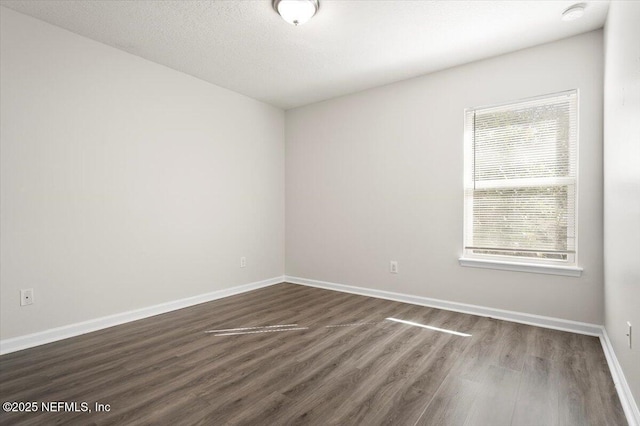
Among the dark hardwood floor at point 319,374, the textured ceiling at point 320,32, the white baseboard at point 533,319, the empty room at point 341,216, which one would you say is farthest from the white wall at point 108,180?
the white baseboard at point 533,319

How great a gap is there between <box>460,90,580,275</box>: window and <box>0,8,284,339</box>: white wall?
2.86 meters

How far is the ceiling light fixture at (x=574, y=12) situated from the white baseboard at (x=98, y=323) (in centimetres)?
432

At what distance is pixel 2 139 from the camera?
242 cm

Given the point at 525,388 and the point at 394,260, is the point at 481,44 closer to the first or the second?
the point at 394,260

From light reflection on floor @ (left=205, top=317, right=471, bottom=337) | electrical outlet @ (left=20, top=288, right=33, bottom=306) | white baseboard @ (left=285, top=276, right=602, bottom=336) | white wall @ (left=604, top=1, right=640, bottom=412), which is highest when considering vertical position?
white wall @ (left=604, top=1, right=640, bottom=412)

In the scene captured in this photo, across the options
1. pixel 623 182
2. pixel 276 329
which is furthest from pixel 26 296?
pixel 623 182

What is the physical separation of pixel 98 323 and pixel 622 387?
12.8 feet

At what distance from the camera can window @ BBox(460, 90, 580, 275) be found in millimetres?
2912

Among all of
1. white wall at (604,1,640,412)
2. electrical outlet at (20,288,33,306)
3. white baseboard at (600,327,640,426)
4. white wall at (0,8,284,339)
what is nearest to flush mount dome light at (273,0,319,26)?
white wall at (0,8,284,339)

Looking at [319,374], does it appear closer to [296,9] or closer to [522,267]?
[522,267]

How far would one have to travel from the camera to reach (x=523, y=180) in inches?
122

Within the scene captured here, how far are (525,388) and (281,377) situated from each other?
149 centimetres

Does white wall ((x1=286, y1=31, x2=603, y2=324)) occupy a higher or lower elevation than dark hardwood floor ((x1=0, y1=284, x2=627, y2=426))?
higher

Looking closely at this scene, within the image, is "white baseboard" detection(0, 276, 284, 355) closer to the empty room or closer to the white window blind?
the empty room
